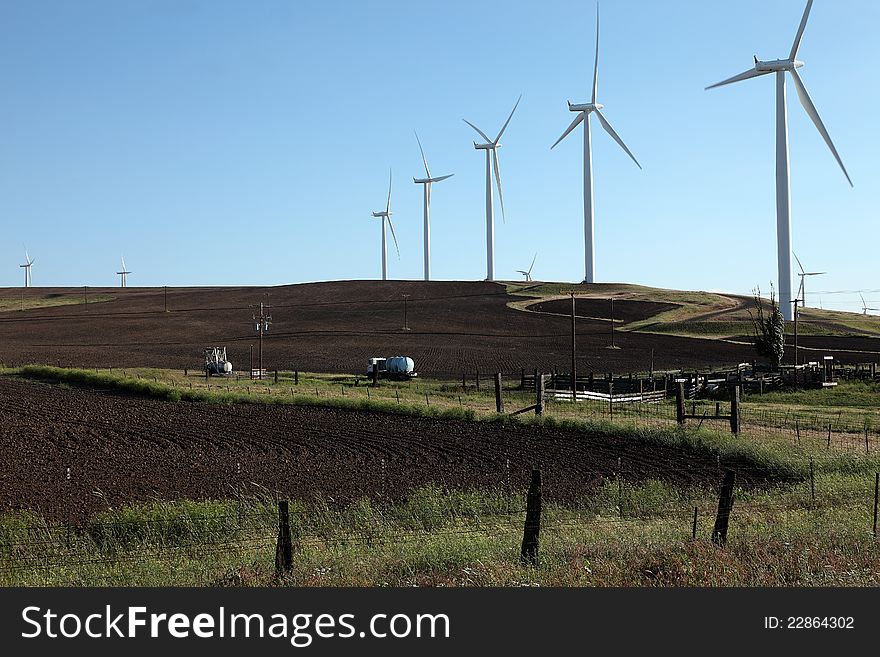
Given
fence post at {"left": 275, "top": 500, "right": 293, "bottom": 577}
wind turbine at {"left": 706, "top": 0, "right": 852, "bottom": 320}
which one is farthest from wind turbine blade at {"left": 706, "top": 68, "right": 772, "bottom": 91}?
fence post at {"left": 275, "top": 500, "right": 293, "bottom": 577}

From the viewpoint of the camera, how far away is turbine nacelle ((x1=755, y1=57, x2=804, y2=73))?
80.8m

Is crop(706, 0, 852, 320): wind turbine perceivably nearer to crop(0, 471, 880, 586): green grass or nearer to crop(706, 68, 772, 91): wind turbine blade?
crop(706, 68, 772, 91): wind turbine blade

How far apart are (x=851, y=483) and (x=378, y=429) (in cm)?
1649

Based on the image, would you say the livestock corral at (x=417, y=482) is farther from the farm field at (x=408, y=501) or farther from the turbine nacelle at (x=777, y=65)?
the turbine nacelle at (x=777, y=65)

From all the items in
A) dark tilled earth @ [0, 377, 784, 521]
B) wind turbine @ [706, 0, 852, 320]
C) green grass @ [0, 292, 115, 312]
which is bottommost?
dark tilled earth @ [0, 377, 784, 521]

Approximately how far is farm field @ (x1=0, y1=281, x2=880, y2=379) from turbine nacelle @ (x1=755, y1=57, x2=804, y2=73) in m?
23.7

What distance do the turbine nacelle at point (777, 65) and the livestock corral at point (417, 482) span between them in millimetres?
34329

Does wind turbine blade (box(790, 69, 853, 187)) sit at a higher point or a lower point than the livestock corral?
higher

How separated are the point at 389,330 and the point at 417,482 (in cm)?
7744

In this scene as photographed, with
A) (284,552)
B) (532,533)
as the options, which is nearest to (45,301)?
(284,552)

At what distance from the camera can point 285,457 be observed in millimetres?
25844

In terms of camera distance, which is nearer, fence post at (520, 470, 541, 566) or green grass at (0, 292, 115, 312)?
fence post at (520, 470, 541, 566)

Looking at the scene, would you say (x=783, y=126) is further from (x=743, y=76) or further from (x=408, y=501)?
(x=408, y=501)

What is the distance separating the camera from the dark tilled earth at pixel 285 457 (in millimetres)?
20547
